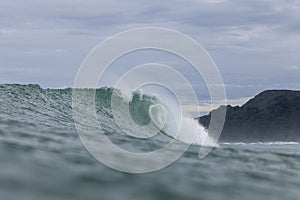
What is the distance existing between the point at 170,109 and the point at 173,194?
1016 inches

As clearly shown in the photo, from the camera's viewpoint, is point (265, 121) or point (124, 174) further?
point (265, 121)

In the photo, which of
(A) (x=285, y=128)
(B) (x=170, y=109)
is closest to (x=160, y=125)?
(B) (x=170, y=109)

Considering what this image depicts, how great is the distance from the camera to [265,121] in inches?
3194

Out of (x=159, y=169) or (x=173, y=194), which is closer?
(x=173, y=194)

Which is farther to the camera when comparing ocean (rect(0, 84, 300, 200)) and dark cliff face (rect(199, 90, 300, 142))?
dark cliff face (rect(199, 90, 300, 142))

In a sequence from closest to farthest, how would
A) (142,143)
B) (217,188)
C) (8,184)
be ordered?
(8,184)
(217,188)
(142,143)

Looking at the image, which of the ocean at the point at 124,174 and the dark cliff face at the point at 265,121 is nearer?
the ocean at the point at 124,174

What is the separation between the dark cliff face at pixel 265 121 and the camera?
77.6 metres

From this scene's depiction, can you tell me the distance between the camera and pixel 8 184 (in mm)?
7879

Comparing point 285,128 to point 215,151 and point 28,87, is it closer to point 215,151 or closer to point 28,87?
point 28,87

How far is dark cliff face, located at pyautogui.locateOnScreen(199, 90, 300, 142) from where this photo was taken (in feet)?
254

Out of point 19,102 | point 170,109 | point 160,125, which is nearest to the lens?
point 19,102

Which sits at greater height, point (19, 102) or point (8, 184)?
point (19, 102)

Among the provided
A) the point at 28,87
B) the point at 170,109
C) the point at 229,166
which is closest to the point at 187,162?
the point at 229,166
